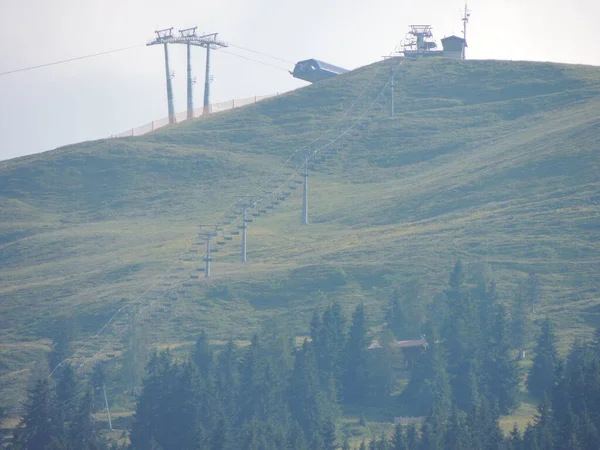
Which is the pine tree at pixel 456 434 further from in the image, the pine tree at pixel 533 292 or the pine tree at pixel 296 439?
the pine tree at pixel 533 292

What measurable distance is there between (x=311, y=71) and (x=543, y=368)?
114618 millimetres

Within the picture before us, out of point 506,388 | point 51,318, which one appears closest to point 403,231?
point 51,318

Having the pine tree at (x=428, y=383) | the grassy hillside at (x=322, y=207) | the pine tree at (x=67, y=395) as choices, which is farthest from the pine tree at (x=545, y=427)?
the pine tree at (x=67, y=395)

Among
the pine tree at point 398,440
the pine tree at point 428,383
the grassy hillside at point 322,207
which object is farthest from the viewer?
the grassy hillside at point 322,207

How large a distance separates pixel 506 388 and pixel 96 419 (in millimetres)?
22808

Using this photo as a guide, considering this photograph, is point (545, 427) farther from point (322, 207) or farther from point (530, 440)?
point (322, 207)

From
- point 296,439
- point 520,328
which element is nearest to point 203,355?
point 296,439

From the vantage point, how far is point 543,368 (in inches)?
2648

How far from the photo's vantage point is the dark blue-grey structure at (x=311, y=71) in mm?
176625

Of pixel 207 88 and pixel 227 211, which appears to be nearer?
pixel 227 211

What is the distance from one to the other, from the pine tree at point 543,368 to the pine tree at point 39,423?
2611 cm

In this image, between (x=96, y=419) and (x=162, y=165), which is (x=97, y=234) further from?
(x=96, y=419)

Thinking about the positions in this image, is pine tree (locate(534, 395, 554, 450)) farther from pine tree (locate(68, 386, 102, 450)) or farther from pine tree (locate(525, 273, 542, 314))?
pine tree (locate(68, 386, 102, 450))

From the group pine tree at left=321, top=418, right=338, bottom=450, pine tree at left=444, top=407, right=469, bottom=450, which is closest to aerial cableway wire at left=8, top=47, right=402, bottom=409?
pine tree at left=321, top=418, right=338, bottom=450
